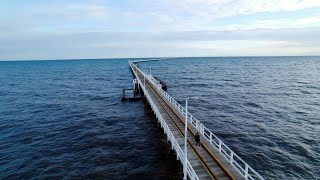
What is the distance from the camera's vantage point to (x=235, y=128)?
39.8 meters

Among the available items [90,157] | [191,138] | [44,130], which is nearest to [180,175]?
[191,138]

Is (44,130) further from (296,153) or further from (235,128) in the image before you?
(296,153)

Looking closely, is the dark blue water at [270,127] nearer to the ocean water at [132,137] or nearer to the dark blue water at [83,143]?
the ocean water at [132,137]

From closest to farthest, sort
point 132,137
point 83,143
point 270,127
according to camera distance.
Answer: point 83,143
point 132,137
point 270,127

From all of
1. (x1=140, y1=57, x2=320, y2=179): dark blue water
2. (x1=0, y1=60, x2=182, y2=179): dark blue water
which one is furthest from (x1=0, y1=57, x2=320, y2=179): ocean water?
(x1=140, y1=57, x2=320, y2=179): dark blue water

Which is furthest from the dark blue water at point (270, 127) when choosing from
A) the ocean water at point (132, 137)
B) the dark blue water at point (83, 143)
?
the dark blue water at point (83, 143)

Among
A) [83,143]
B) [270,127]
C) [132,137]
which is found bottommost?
[83,143]

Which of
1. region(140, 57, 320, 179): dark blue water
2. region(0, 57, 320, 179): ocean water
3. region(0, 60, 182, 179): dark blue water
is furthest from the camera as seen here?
region(140, 57, 320, 179): dark blue water

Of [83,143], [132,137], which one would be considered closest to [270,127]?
[132,137]

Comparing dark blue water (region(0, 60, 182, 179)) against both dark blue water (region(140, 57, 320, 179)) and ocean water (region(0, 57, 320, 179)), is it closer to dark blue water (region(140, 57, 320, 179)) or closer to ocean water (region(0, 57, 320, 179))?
ocean water (region(0, 57, 320, 179))

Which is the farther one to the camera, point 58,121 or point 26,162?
point 58,121

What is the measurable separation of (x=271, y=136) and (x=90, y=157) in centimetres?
2566

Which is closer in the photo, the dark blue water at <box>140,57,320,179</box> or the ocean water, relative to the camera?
the ocean water

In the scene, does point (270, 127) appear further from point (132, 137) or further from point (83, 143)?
point (83, 143)
